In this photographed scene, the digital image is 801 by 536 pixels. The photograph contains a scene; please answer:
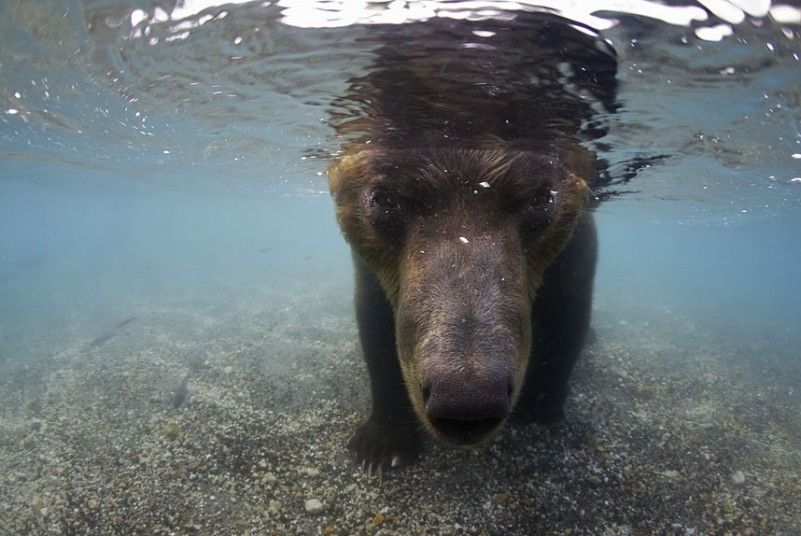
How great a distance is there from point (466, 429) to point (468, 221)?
150 centimetres

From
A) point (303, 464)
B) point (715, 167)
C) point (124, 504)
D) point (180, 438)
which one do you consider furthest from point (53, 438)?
point (715, 167)

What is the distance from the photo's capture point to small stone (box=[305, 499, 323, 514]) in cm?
404

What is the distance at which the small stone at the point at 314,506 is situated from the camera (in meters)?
4.04

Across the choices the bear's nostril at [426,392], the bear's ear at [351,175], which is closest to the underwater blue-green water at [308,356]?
the bear's ear at [351,175]

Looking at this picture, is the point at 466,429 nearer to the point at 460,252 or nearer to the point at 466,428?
the point at 466,428

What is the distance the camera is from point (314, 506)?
4.09 metres

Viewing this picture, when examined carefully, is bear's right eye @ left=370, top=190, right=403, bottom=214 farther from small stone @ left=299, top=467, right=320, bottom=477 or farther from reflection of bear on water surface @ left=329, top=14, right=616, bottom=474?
small stone @ left=299, top=467, right=320, bottom=477

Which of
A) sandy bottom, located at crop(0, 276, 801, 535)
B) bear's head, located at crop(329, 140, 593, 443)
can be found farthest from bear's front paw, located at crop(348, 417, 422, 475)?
bear's head, located at crop(329, 140, 593, 443)

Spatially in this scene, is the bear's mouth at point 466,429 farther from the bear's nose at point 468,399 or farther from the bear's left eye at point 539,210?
the bear's left eye at point 539,210

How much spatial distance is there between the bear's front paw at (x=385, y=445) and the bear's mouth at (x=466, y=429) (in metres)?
2.23

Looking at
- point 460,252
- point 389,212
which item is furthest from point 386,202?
point 460,252

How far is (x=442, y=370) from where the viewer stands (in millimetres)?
2318

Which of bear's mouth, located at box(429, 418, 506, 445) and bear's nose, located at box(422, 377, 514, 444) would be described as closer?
bear's nose, located at box(422, 377, 514, 444)

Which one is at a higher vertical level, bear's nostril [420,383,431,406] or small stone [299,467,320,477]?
bear's nostril [420,383,431,406]
